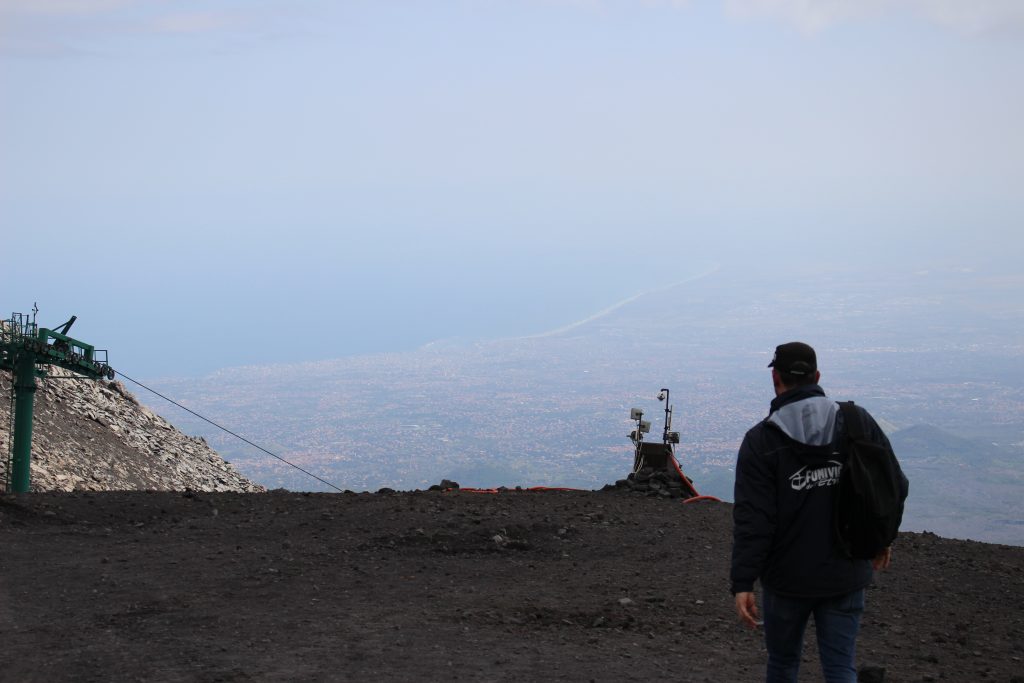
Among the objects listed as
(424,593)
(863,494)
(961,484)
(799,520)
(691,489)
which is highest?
(863,494)

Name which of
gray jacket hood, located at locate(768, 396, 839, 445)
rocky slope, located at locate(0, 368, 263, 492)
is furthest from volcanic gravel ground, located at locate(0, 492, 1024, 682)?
rocky slope, located at locate(0, 368, 263, 492)

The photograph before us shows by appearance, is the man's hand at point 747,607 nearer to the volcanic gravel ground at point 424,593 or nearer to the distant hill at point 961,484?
the volcanic gravel ground at point 424,593

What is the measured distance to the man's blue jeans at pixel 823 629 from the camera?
5645mm

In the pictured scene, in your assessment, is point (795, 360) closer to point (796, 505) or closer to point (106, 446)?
point (796, 505)

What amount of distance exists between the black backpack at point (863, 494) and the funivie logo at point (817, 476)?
0.04 m

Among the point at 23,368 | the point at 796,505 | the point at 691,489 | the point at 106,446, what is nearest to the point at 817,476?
the point at 796,505

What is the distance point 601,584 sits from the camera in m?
10.7

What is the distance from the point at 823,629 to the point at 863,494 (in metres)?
0.73

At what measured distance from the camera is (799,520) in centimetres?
561

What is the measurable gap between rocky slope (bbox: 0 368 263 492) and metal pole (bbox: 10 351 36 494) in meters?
3.61

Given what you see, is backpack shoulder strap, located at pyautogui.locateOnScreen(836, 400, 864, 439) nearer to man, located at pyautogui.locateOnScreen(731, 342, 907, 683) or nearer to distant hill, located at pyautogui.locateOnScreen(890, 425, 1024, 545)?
man, located at pyautogui.locateOnScreen(731, 342, 907, 683)

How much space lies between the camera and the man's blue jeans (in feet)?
18.5

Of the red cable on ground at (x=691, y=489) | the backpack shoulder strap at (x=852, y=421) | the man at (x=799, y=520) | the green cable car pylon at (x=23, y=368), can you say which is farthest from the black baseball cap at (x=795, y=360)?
the green cable car pylon at (x=23, y=368)

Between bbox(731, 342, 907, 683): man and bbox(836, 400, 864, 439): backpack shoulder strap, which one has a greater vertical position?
bbox(836, 400, 864, 439): backpack shoulder strap
